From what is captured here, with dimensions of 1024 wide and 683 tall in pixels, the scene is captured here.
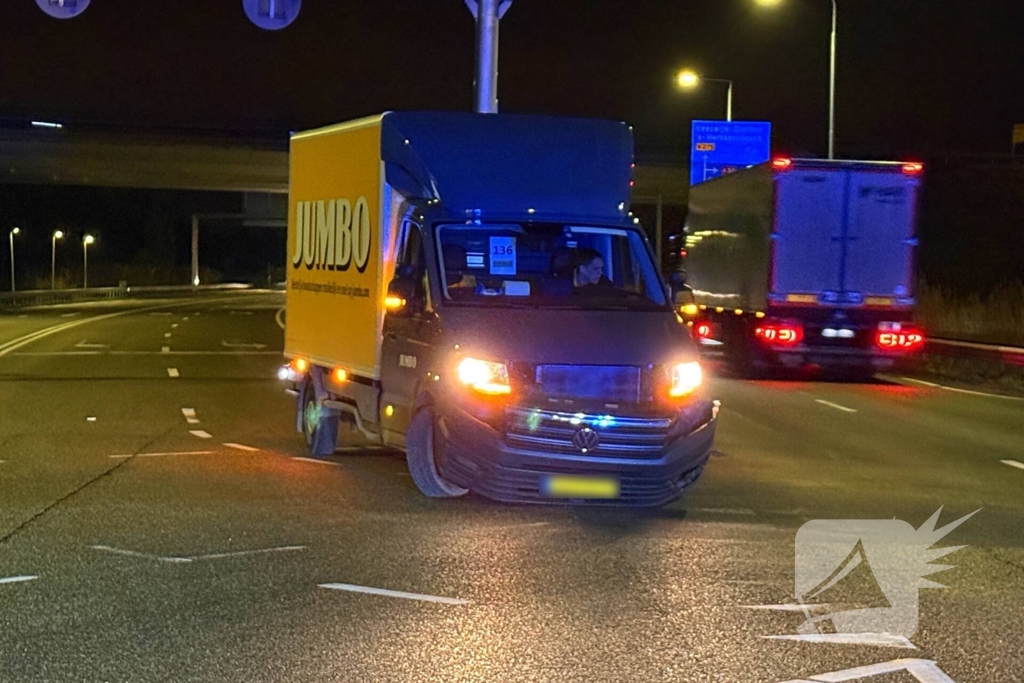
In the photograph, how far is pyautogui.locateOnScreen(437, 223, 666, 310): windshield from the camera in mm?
10055

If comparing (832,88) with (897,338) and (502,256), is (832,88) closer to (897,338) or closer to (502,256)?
(897,338)

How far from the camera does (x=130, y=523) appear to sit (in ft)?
30.5

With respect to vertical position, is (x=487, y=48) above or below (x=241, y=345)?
above

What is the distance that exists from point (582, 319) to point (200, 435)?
238 inches

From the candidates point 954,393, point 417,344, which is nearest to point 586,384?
point 417,344

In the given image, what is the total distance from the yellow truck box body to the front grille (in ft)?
7.18

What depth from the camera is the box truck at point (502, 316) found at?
917 centimetres

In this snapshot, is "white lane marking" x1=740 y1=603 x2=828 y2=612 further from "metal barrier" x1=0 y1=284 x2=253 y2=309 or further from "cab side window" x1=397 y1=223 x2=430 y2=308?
"metal barrier" x1=0 y1=284 x2=253 y2=309

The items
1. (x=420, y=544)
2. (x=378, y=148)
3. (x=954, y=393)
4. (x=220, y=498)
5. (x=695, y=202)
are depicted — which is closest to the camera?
(x=420, y=544)

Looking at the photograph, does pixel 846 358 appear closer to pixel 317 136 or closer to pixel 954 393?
pixel 954 393

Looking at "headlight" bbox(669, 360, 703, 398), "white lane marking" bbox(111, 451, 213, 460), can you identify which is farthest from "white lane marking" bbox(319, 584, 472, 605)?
"white lane marking" bbox(111, 451, 213, 460)

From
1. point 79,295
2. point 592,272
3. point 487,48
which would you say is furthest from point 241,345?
point 79,295

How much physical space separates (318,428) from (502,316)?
11.7ft

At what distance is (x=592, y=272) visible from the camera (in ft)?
33.9
